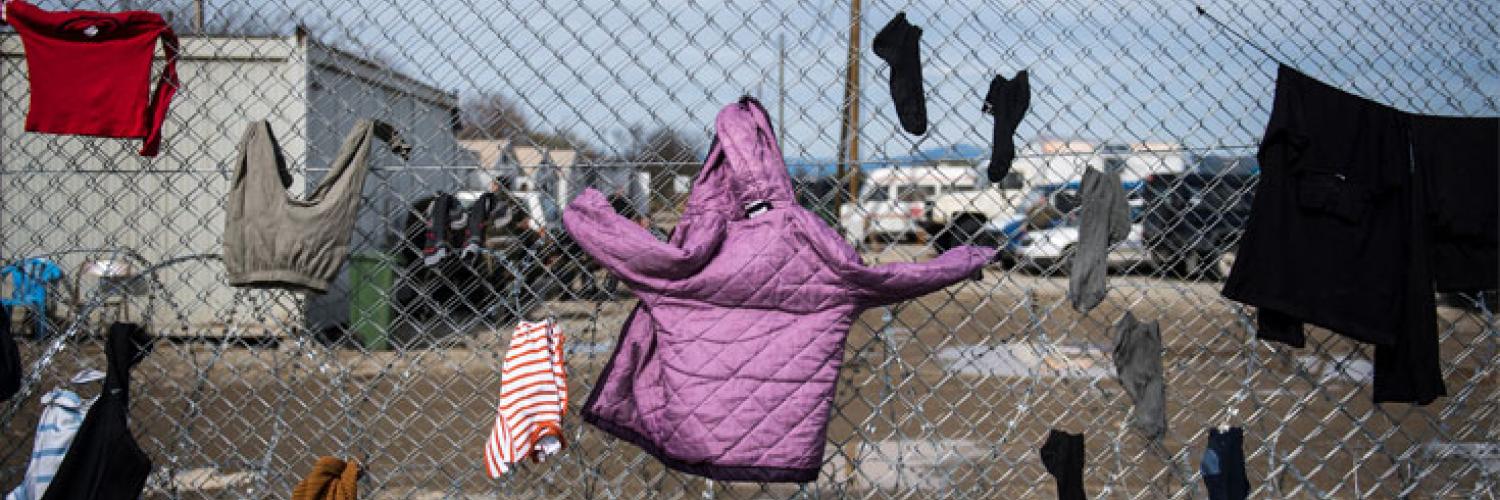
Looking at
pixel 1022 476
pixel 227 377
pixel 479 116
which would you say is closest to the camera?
pixel 479 116

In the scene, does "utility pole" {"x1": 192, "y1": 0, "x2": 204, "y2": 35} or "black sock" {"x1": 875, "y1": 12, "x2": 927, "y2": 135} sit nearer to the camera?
"black sock" {"x1": 875, "y1": 12, "x2": 927, "y2": 135}

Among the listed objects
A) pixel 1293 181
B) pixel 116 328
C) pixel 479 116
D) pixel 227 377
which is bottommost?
pixel 1293 181

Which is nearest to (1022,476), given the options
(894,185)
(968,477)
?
(968,477)

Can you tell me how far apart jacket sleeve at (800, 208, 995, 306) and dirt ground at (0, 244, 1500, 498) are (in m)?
0.47

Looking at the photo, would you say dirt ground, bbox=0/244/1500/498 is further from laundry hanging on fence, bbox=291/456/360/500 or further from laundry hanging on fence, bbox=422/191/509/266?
laundry hanging on fence, bbox=422/191/509/266

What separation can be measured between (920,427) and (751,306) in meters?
3.70

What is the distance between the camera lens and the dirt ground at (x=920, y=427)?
3473 millimetres

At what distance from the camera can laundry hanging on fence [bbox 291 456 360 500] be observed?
10.2ft

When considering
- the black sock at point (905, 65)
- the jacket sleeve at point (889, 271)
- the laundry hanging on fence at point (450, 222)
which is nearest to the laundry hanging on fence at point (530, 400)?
the laundry hanging on fence at point (450, 222)

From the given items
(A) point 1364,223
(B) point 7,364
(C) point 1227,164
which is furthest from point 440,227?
(A) point 1364,223

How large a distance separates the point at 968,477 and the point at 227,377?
5346 millimetres

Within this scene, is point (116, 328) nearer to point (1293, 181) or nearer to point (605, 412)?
point (605, 412)

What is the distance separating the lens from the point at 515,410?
2.91m

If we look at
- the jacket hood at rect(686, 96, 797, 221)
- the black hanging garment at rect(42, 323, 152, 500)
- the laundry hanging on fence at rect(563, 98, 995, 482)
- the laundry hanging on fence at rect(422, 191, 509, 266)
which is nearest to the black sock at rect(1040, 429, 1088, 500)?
the laundry hanging on fence at rect(563, 98, 995, 482)
